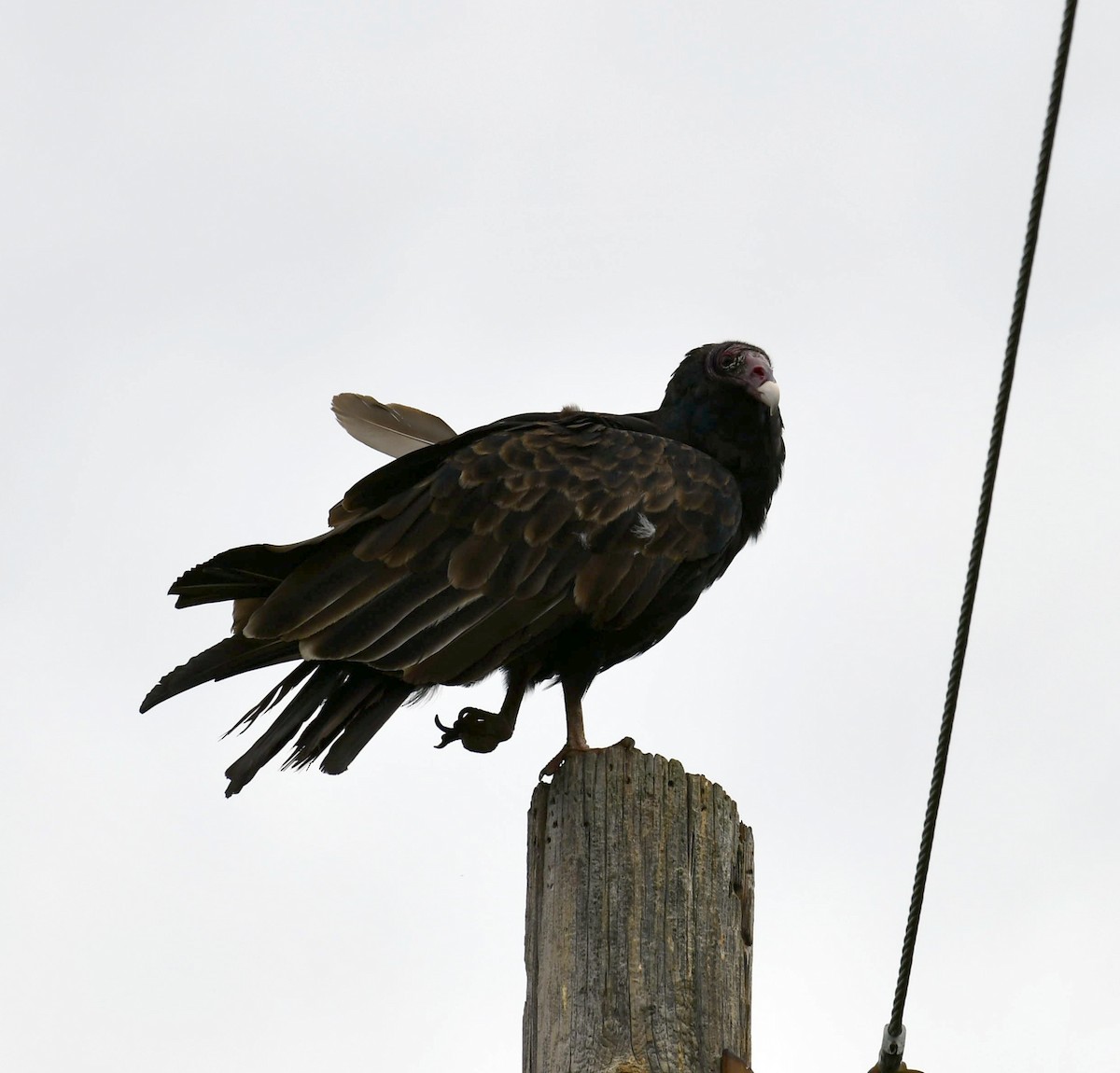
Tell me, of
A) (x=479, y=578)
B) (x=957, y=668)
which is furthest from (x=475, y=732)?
(x=957, y=668)

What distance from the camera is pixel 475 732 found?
4.26 meters

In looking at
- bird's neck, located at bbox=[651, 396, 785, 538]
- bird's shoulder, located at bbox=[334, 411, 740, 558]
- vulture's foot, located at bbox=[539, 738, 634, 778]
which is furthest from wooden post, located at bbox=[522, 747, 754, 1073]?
bird's neck, located at bbox=[651, 396, 785, 538]

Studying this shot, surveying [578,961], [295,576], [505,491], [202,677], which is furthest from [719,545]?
[578,961]

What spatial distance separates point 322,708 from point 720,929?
1406 mm

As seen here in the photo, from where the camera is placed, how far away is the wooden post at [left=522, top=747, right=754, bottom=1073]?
9.45 feet

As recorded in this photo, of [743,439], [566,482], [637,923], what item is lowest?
→ [637,923]

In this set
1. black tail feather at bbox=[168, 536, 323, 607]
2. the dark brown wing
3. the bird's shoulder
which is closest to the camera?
the dark brown wing

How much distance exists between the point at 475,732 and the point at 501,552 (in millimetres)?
472

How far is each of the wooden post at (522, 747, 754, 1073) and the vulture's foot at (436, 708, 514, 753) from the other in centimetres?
98

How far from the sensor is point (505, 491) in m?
4.45

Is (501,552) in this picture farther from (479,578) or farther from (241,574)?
(241,574)

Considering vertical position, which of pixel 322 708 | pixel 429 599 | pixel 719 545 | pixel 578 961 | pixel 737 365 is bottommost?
pixel 578 961

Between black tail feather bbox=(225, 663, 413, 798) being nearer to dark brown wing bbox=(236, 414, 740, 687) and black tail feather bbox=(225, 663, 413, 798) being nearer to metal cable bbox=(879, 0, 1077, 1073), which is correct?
dark brown wing bbox=(236, 414, 740, 687)

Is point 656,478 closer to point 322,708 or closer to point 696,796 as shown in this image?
point 322,708
